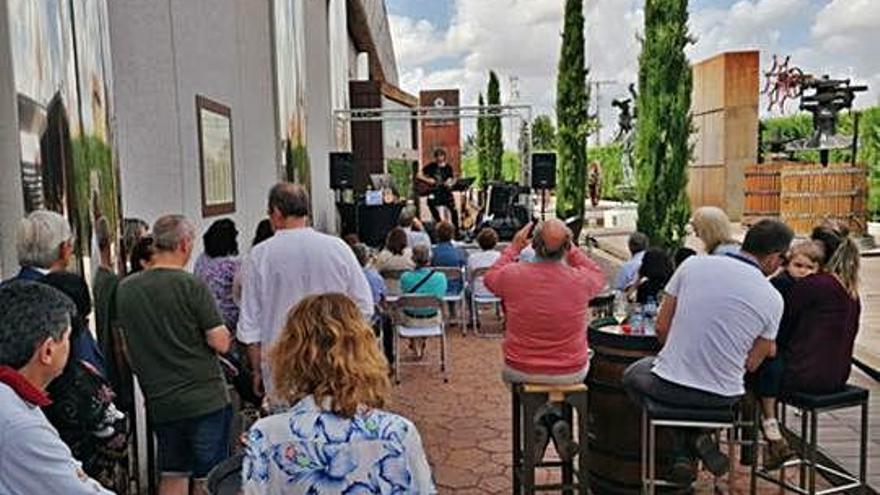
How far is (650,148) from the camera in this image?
25.3 ft

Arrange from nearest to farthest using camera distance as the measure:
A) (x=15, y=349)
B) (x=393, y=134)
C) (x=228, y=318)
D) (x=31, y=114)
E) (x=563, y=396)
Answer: (x=15, y=349)
(x=31, y=114)
(x=563, y=396)
(x=228, y=318)
(x=393, y=134)

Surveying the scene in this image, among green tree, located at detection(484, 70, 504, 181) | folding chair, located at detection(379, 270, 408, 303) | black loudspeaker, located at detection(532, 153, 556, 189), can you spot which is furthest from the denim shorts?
green tree, located at detection(484, 70, 504, 181)

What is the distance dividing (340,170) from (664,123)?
23.1ft

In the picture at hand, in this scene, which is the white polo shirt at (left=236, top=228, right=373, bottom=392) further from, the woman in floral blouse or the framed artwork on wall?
the framed artwork on wall

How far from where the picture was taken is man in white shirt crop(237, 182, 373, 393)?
137 inches

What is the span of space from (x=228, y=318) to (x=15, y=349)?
2.63m

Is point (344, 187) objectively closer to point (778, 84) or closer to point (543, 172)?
point (543, 172)

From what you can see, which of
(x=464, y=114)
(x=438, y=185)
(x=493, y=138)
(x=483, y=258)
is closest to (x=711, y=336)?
(x=483, y=258)

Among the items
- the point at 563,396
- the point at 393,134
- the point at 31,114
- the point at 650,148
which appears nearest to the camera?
the point at 31,114

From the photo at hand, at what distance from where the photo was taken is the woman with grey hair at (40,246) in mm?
2633

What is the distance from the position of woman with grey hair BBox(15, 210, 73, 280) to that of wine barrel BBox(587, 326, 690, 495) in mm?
2457

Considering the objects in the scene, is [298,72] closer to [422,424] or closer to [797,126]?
[422,424]

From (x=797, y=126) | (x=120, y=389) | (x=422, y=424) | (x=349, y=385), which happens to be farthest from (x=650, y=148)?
(x=797, y=126)

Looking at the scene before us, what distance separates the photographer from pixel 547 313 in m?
3.64
